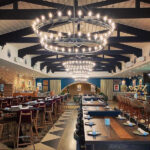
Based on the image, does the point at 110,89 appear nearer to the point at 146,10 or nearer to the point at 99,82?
the point at 99,82

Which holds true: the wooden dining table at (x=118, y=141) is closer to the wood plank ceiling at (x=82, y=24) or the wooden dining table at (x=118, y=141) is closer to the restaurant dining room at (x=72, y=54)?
the restaurant dining room at (x=72, y=54)

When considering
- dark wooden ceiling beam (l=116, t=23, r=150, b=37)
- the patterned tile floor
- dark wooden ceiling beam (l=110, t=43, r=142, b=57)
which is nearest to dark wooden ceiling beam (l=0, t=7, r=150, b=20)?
dark wooden ceiling beam (l=116, t=23, r=150, b=37)

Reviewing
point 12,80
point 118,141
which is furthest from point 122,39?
point 12,80

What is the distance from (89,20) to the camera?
4164mm

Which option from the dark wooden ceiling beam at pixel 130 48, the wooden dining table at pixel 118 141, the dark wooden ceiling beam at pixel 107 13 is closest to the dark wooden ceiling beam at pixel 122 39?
the dark wooden ceiling beam at pixel 130 48

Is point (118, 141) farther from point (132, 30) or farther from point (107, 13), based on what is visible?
point (132, 30)

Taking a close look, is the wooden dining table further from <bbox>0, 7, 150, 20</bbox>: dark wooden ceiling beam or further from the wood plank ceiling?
<bbox>0, 7, 150, 20</bbox>: dark wooden ceiling beam

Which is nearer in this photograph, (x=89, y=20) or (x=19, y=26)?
(x=89, y=20)

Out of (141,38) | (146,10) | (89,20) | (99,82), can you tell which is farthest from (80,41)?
(99,82)

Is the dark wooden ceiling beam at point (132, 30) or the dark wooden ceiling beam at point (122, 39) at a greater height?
the dark wooden ceiling beam at point (132, 30)

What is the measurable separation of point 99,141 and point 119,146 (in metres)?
0.43

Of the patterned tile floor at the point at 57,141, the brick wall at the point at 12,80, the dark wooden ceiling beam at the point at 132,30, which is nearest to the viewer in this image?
the patterned tile floor at the point at 57,141

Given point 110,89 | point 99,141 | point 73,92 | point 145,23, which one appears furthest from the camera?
point 73,92

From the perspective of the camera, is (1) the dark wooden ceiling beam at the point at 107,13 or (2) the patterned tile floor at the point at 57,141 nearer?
(2) the patterned tile floor at the point at 57,141
